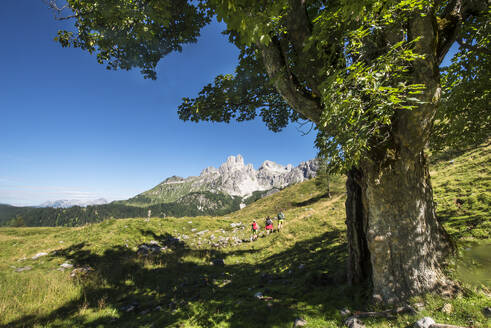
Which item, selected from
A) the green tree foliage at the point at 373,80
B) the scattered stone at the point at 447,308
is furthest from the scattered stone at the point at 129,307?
the scattered stone at the point at 447,308

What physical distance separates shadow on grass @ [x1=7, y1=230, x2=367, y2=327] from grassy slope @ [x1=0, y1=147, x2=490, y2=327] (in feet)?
0.11

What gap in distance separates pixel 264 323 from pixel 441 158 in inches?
1385

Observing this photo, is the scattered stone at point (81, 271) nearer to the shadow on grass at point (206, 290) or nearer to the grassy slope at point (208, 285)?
the shadow on grass at point (206, 290)

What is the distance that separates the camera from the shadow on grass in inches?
207

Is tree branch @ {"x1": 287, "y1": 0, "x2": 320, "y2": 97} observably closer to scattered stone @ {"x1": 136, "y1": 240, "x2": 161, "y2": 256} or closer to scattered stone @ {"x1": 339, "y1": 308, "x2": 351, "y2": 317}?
scattered stone @ {"x1": 339, "y1": 308, "x2": 351, "y2": 317}

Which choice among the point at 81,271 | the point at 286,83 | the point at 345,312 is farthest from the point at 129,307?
A: the point at 286,83

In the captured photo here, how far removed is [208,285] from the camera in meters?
8.23

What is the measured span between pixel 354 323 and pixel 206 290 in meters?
5.72

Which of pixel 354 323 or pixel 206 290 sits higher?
pixel 354 323

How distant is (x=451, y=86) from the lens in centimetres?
626

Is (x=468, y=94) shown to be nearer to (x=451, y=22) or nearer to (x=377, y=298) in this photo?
(x=451, y=22)

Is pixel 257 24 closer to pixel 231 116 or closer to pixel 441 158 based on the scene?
pixel 231 116

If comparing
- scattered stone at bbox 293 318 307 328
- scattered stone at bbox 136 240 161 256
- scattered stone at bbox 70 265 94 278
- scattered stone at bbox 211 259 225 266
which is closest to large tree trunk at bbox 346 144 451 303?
scattered stone at bbox 293 318 307 328

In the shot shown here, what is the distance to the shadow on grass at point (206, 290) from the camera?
17.3ft
